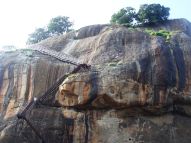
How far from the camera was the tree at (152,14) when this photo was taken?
3453 centimetres

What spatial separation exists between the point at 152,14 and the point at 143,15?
725 mm

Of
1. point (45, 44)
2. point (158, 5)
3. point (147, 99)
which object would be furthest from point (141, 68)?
point (158, 5)

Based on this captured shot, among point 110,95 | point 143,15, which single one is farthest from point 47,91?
point 143,15

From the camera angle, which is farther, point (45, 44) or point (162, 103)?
point (45, 44)

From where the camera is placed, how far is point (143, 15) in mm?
34906

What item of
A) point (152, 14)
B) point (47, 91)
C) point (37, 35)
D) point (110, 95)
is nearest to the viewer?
point (110, 95)

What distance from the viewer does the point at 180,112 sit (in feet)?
85.9

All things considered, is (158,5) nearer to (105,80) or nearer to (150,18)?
(150,18)

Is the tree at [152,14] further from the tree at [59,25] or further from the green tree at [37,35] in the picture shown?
the green tree at [37,35]

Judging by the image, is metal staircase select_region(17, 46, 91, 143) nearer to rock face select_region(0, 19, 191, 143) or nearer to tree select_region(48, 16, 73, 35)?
Result: rock face select_region(0, 19, 191, 143)

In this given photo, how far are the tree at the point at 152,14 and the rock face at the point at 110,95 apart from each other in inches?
279

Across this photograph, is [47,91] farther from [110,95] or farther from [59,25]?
[59,25]

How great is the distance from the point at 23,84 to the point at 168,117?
9003 mm

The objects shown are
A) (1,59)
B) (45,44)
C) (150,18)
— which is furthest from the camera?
(150,18)
